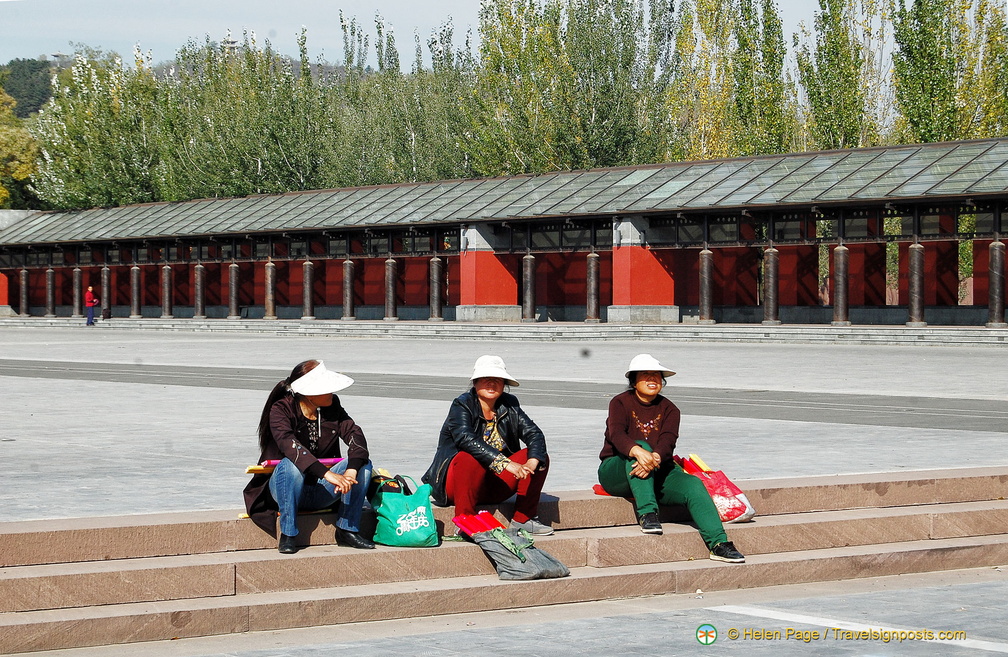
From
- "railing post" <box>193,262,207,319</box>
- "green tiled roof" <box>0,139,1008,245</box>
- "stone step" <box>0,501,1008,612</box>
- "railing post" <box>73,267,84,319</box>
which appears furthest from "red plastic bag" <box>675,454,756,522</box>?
"railing post" <box>73,267,84,319</box>

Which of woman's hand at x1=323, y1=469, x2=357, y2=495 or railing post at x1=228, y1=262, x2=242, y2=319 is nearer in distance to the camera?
woman's hand at x1=323, y1=469, x2=357, y2=495

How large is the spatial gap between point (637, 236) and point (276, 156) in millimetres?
28287

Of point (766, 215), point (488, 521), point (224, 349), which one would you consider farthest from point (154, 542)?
point (766, 215)

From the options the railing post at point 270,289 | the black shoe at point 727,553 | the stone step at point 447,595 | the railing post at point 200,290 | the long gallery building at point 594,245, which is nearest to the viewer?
the stone step at point 447,595

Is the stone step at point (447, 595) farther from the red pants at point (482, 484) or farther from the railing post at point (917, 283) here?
the railing post at point (917, 283)

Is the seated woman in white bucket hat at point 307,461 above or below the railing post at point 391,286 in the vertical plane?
below

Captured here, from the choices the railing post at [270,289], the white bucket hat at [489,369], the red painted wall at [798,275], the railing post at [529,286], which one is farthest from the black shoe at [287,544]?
the railing post at [270,289]

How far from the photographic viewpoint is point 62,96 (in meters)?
71.2

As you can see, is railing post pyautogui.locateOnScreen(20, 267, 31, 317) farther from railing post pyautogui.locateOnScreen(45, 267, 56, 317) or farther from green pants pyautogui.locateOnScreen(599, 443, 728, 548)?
green pants pyautogui.locateOnScreen(599, 443, 728, 548)

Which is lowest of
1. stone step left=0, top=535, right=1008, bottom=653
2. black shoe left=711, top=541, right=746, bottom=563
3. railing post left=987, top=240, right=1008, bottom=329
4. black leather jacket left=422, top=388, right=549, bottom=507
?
stone step left=0, top=535, right=1008, bottom=653

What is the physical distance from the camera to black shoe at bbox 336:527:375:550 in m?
6.86

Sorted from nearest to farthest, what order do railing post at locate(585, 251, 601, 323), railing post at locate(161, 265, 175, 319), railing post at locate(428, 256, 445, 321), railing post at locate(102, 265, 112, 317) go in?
railing post at locate(585, 251, 601, 323)
railing post at locate(428, 256, 445, 321)
railing post at locate(161, 265, 175, 319)
railing post at locate(102, 265, 112, 317)

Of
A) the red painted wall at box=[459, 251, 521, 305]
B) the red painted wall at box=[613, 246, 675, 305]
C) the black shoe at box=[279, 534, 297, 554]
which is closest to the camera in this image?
the black shoe at box=[279, 534, 297, 554]

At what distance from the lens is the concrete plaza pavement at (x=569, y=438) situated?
19.9 feet
